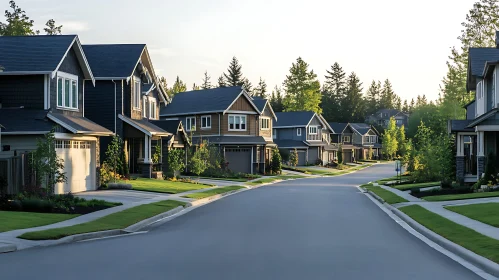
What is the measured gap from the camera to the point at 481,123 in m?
34.9

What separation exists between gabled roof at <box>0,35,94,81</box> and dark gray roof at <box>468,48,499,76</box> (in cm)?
2280

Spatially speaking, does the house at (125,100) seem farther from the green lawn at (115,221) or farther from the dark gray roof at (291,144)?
the dark gray roof at (291,144)

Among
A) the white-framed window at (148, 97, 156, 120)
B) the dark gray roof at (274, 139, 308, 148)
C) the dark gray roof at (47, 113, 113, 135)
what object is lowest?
the dark gray roof at (274, 139, 308, 148)


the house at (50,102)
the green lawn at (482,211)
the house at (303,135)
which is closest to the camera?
the green lawn at (482,211)

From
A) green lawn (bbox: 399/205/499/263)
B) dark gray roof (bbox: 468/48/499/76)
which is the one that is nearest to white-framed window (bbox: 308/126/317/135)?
dark gray roof (bbox: 468/48/499/76)

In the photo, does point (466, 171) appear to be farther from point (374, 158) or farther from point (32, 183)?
point (374, 158)

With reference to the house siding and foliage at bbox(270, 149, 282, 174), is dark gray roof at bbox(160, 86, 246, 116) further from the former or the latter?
the house siding

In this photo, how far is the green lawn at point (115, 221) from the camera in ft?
53.3

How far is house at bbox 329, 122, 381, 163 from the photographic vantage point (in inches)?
4589

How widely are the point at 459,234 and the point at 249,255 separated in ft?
20.9

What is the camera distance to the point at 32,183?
26766 mm

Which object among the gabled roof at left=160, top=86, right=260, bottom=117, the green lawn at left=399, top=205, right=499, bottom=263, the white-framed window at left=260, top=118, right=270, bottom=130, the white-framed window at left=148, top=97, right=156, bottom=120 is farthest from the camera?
the white-framed window at left=260, top=118, right=270, bottom=130

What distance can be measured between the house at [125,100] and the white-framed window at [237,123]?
18177 millimetres

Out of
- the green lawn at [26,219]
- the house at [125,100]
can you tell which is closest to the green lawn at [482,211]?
the green lawn at [26,219]
